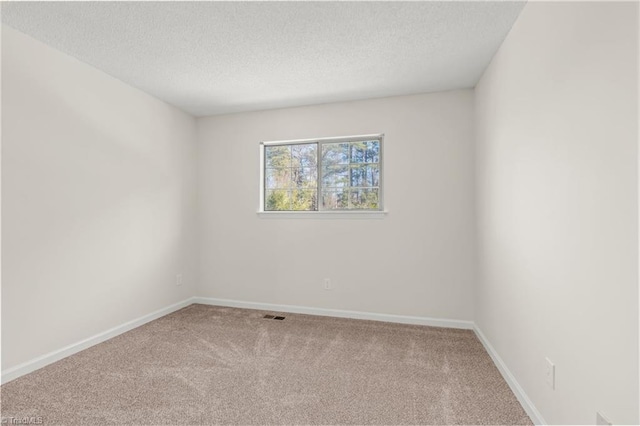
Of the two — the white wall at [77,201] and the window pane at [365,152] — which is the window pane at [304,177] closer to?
the window pane at [365,152]

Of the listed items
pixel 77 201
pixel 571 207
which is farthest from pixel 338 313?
pixel 77 201

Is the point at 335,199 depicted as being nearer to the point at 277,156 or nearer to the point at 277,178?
the point at 277,178

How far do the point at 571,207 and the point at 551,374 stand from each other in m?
0.85

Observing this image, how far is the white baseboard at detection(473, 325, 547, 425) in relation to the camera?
5.58 feet

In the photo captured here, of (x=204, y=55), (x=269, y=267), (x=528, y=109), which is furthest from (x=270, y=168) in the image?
(x=528, y=109)

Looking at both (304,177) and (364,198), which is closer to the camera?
(364,198)

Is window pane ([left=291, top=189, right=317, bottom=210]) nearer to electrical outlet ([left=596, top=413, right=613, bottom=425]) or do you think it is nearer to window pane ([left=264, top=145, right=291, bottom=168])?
window pane ([left=264, top=145, right=291, bottom=168])

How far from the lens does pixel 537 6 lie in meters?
1.71

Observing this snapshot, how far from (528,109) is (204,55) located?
2346mm

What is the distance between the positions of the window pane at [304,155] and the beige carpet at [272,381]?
191cm

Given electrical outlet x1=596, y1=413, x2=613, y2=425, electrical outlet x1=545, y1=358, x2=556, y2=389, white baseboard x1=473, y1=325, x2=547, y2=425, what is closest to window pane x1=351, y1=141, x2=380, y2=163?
white baseboard x1=473, y1=325, x2=547, y2=425

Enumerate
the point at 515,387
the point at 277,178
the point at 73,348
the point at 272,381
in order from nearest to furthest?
the point at 515,387 → the point at 272,381 → the point at 73,348 → the point at 277,178

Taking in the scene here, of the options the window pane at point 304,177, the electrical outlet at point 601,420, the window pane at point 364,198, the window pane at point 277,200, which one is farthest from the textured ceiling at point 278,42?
the electrical outlet at point 601,420

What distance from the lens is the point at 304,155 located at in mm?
3820
